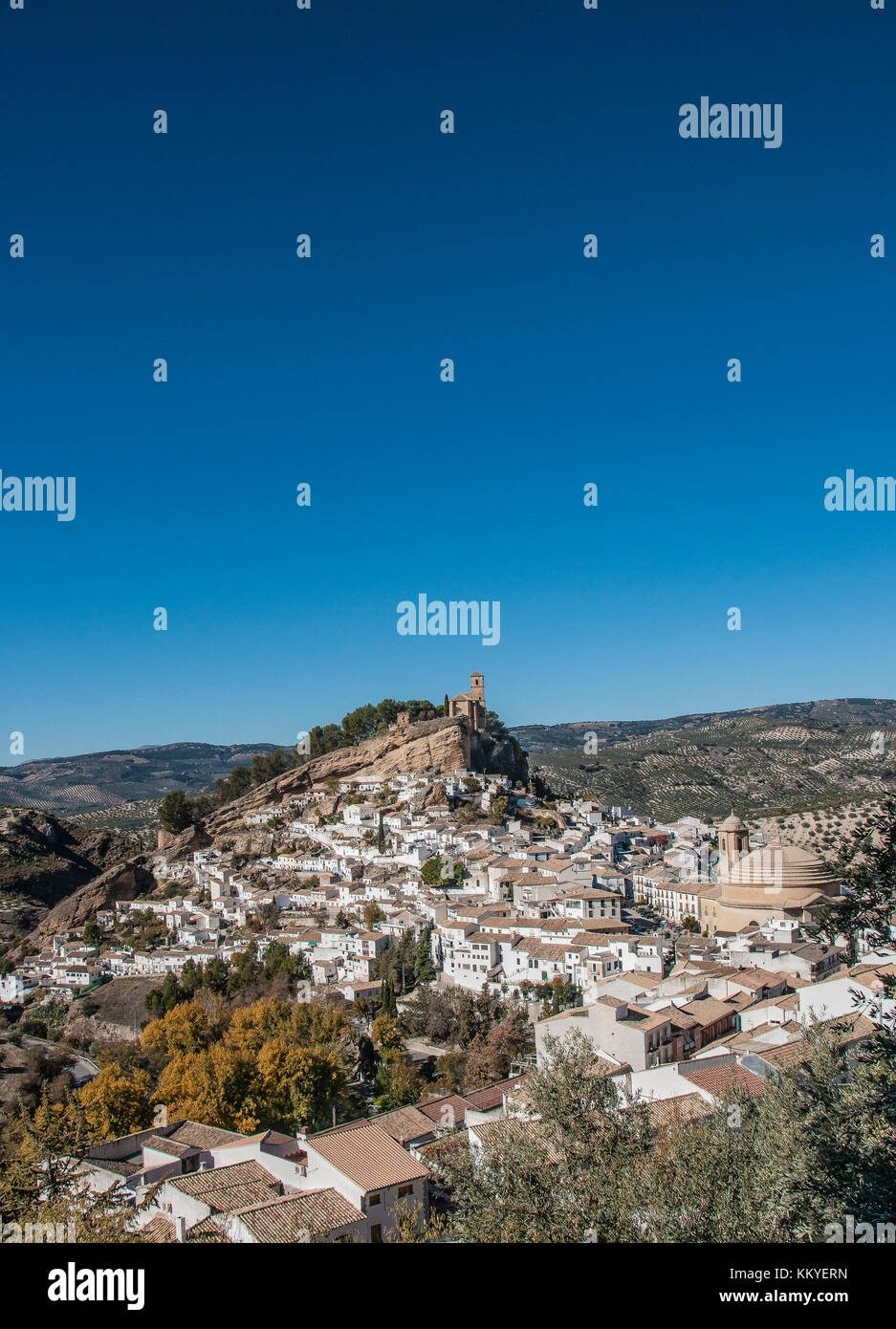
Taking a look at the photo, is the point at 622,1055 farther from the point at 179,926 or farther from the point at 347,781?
the point at 347,781

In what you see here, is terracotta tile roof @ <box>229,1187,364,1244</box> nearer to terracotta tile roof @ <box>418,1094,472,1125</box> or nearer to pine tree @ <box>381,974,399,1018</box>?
terracotta tile roof @ <box>418,1094,472,1125</box>

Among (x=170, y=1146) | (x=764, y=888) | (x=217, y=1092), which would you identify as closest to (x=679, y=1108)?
(x=170, y=1146)

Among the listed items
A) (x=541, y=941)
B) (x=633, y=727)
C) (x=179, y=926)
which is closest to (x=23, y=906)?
(x=179, y=926)

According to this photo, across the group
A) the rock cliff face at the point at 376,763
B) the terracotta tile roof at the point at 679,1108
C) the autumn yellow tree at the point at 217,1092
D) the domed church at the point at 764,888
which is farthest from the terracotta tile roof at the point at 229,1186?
the rock cliff face at the point at 376,763

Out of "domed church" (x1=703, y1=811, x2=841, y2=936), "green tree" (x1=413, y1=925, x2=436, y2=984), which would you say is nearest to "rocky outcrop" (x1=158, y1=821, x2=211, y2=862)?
"green tree" (x1=413, y1=925, x2=436, y2=984)

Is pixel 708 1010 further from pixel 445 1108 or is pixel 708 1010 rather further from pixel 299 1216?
pixel 299 1216

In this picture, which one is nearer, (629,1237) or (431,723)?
(629,1237)

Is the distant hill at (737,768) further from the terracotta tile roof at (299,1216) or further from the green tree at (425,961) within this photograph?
the terracotta tile roof at (299,1216)
